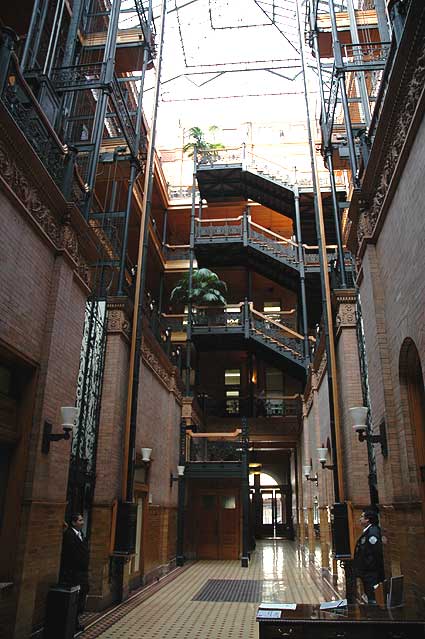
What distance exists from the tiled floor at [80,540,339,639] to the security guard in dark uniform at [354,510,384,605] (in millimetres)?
A: 1840

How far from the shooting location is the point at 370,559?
6441 millimetres

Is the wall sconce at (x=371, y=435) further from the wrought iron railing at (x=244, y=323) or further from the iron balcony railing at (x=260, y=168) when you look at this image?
the iron balcony railing at (x=260, y=168)

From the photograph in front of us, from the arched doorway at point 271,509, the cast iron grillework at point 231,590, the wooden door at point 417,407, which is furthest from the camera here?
the arched doorway at point 271,509

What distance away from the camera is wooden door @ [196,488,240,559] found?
18.0 m

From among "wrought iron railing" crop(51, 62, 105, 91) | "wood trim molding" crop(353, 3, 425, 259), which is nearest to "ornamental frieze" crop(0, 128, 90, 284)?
"wrought iron railing" crop(51, 62, 105, 91)

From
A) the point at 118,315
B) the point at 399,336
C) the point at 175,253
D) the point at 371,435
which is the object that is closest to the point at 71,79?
the point at 118,315

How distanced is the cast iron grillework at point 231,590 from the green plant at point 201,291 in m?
11.9

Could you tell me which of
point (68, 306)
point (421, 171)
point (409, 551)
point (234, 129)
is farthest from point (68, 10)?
point (234, 129)

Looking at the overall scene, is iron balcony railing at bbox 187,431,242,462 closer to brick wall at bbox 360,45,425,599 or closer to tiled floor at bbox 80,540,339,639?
tiled floor at bbox 80,540,339,639

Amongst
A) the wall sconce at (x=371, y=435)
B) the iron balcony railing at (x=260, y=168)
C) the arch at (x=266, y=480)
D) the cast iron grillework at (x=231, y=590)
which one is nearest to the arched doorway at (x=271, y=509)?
the arch at (x=266, y=480)

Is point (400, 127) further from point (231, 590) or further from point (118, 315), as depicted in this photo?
point (231, 590)

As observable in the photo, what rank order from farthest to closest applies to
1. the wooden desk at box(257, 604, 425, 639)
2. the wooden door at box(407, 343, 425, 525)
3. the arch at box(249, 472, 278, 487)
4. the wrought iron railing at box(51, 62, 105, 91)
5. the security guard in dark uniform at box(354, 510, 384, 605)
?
the arch at box(249, 472, 278, 487), the wrought iron railing at box(51, 62, 105, 91), the security guard in dark uniform at box(354, 510, 384, 605), the wooden door at box(407, 343, 425, 525), the wooden desk at box(257, 604, 425, 639)

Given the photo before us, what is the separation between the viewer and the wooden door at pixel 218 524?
59.2 feet

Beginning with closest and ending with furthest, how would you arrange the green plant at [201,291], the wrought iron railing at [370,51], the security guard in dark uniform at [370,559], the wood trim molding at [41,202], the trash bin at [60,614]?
the wood trim molding at [41,202] → the trash bin at [60,614] → the security guard in dark uniform at [370,559] → the wrought iron railing at [370,51] → the green plant at [201,291]
